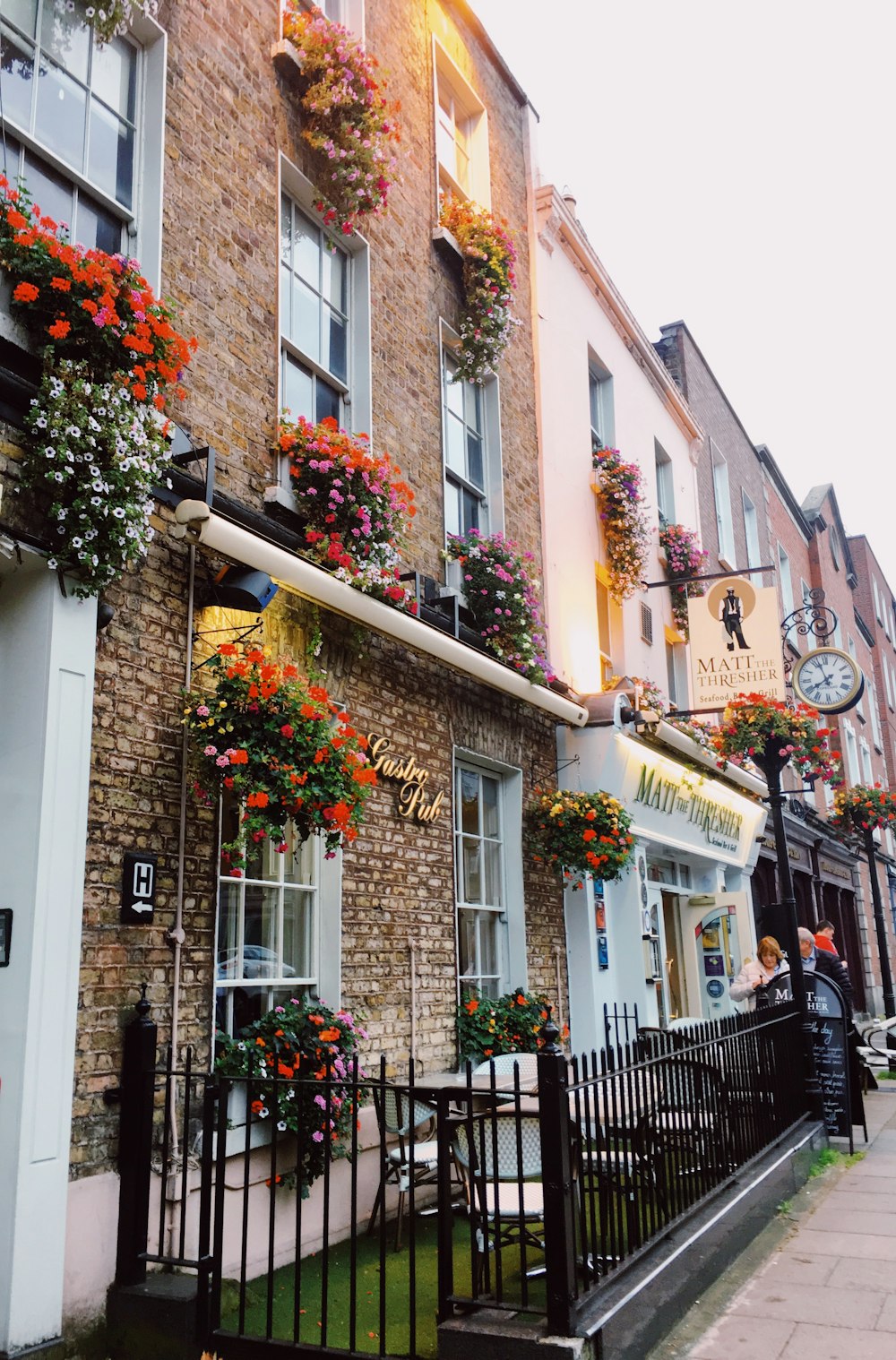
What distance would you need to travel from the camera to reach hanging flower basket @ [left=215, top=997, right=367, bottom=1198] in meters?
5.68

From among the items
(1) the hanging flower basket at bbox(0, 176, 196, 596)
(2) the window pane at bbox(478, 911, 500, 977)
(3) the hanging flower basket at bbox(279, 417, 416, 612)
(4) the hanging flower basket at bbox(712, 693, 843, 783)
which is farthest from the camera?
(4) the hanging flower basket at bbox(712, 693, 843, 783)

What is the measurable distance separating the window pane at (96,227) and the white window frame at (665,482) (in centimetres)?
1167

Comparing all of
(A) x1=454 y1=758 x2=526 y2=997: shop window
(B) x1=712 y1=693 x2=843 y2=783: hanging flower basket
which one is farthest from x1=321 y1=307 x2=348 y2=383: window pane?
(B) x1=712 y1=693 x2=843 y2=783: hanging flower basket

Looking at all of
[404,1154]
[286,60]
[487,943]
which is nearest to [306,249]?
[286,60]

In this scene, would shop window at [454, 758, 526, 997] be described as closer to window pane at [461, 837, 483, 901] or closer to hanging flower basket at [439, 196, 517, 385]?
window pane at [461, 837, 483, 901]

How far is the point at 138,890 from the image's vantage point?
17.5ft

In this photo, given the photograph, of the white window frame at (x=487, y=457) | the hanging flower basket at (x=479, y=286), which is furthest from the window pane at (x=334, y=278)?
the hanging flower basket at (x=479, y=286)

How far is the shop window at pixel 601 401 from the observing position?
14328 mm

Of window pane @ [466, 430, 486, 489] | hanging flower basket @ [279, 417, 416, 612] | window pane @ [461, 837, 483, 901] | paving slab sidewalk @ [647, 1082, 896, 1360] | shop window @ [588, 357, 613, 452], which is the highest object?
shop window @ [588, 357, 613, 452]

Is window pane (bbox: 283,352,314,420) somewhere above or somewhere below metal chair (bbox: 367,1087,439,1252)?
above

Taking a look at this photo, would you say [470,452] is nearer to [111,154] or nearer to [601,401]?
[111,154]

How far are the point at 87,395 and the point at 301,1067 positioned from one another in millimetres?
3562

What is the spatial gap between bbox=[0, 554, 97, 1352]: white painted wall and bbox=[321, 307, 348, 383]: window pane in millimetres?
3586

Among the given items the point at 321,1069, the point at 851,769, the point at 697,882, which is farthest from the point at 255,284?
the point at 851,769
